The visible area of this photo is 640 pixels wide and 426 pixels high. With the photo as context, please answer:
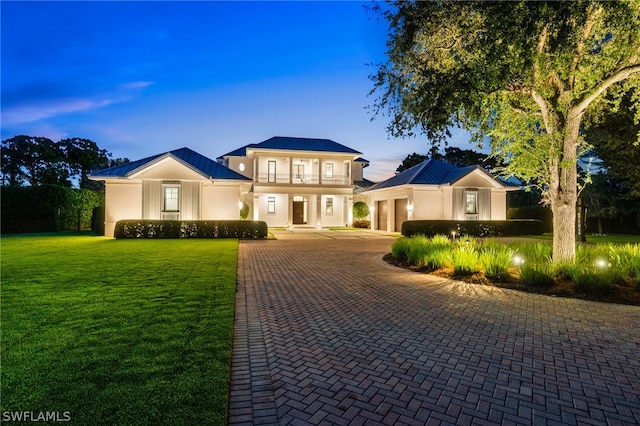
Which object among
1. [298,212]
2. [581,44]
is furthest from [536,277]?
[298,212]

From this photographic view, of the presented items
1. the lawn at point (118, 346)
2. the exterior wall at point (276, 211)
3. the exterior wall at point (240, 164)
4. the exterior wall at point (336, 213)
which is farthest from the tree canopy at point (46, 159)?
the lawn at point (118, 346)

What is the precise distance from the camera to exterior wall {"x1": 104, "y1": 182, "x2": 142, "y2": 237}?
2081 cm

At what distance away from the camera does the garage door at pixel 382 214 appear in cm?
2900

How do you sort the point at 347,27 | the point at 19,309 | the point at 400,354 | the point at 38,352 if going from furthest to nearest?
the point at 347,27
the point at 19,309
the point at 400,354
the point at 38,352

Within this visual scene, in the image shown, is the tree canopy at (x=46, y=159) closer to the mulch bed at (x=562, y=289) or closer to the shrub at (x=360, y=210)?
the shrub at (x=360, y=210)

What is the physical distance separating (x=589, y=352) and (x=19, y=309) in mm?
8047

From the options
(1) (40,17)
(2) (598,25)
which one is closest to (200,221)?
(1) (40,17)

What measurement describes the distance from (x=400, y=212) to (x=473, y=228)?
555 cm

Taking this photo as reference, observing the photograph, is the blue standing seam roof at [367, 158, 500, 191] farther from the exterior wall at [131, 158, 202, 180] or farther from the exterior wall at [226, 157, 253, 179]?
the exterior wall at [131, 158, 202, 180]

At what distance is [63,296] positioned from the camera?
629 centimetres

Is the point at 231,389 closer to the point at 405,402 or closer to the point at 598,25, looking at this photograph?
the point at 405,402

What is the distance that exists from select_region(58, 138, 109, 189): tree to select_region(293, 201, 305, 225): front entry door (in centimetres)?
2486

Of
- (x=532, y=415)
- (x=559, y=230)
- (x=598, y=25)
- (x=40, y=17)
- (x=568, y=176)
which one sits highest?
(x=40, y=17)

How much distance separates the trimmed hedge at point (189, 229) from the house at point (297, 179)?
9.07 metres
